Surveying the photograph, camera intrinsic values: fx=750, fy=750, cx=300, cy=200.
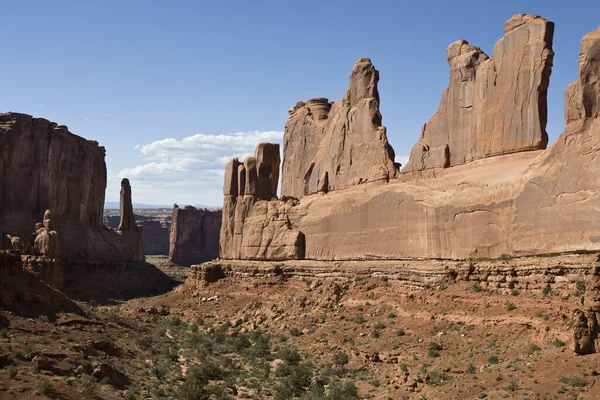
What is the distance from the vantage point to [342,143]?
43.9 meters

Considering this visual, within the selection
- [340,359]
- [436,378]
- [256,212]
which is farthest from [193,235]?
[436,378]

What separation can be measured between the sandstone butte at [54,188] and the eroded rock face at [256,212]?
17720 mm

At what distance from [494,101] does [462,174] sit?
346 centimetres

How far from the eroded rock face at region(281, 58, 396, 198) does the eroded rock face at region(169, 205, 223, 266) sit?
67.7 metres

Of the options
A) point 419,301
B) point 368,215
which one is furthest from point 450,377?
point 368,215

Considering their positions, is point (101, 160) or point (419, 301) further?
point (101, 160)

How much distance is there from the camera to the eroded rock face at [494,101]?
30.6m

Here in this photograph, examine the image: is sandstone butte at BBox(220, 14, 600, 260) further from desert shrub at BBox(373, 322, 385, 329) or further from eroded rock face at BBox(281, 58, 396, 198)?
desert shrub at BBox(373, 322, 385, 329)

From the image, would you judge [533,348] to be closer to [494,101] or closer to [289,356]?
[289,356]

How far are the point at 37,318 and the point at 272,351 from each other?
36.7 ft

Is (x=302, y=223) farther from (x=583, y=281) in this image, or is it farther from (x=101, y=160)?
(x=101, y=160)

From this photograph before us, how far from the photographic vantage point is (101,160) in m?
92.4

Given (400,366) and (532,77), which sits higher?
(532,77)

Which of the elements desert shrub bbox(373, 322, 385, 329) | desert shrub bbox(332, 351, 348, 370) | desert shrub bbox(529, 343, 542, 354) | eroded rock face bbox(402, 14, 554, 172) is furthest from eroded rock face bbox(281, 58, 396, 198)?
desert shrub bbox(529, 343, 542, 354)
